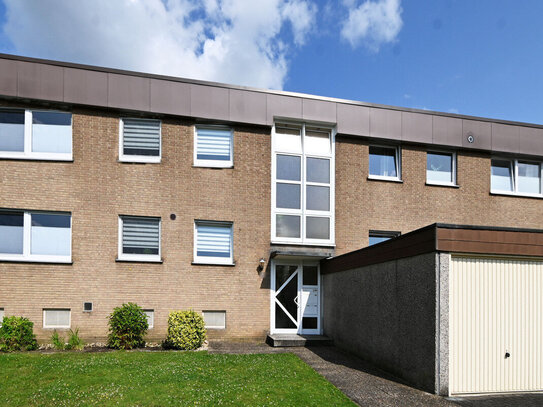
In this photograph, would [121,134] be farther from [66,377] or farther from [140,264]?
[66,377]

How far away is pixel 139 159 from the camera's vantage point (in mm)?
11797

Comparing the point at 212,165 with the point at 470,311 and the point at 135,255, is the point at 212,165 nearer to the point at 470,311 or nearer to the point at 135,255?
the point at 135,255

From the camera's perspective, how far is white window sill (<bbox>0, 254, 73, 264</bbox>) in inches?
426

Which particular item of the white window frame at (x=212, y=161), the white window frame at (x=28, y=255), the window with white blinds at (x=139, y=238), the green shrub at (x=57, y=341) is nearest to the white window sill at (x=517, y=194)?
the white window frame at (x=212, y=161)

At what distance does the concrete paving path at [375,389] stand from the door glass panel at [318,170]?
5253mm

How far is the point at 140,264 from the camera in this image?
11445 millimetres

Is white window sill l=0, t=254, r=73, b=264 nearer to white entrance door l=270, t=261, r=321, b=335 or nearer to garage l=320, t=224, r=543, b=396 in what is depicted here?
white entrance door l=270, t=261, r=321, b=335

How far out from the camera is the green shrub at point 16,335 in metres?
9.91

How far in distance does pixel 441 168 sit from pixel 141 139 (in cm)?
993

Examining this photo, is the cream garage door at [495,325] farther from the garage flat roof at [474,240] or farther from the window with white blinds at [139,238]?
the window with white blinds at [139,238]

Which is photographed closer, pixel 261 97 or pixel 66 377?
pixel 66 377

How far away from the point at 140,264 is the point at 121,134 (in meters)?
3.81

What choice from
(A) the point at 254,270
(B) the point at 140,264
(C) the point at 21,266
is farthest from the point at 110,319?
(A) the point at 254,270

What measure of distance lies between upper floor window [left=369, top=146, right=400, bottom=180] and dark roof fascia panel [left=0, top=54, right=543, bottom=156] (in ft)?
1.83
